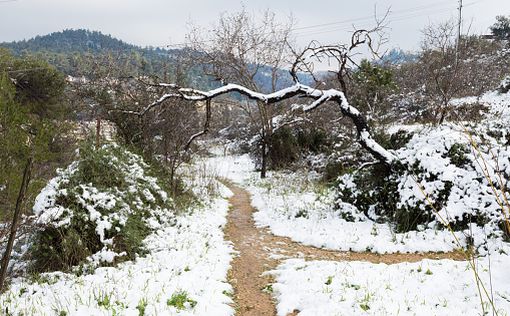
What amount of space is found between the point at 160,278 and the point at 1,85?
9521 mm

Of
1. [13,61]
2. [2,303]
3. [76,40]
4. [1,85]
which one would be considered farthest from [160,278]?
[76,40]

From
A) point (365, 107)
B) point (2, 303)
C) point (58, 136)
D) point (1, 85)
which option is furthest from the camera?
point (365, 107)

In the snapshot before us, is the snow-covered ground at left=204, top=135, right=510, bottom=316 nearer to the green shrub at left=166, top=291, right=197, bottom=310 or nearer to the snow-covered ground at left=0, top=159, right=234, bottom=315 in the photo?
the snow-covered ground at left=0, top=159, right=234, bottom=315

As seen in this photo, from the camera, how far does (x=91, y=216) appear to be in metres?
6.31

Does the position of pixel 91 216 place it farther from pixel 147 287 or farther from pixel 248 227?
pixel 248 227

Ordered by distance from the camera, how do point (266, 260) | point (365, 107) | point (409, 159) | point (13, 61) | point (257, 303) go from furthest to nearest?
point (365, 107) < point (13, 61) < point (409, 159) < point (266, 260) < point (257, 303)

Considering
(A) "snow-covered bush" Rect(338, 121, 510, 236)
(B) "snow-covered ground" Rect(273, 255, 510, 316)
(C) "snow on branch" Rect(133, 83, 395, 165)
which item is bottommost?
(B) "snow-covered ground" Rect(273, 255, 510, 316)

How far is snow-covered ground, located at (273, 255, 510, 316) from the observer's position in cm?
420

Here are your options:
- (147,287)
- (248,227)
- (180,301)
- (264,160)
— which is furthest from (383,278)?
(264,160)

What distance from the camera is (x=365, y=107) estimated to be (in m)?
21.8

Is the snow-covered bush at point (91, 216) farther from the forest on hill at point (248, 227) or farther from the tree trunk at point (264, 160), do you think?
the tree trunk at point (264, 160)

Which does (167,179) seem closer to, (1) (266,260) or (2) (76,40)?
(1) (266,260)

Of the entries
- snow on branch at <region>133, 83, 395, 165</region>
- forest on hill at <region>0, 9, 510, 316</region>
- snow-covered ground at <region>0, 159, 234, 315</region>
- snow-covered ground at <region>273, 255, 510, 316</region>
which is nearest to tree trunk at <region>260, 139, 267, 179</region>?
forest on hill at <region>0, 9, 510, 316</region>

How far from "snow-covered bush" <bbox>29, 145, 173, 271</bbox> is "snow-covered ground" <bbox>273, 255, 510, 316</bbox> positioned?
10.00 ft
